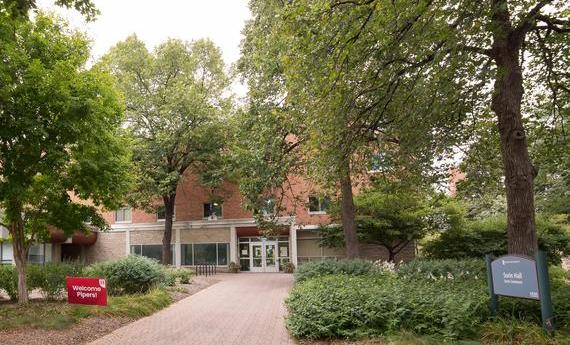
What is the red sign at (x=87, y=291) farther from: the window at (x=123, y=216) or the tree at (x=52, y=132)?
the window at (x=123, y=216)

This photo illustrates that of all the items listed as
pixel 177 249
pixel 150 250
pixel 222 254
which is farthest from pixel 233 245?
pixel 150 250

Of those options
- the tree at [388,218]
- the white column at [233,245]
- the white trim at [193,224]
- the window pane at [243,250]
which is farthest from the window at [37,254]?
the tree at [388,218]

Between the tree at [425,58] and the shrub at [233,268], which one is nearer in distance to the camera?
the tree at [425,58]

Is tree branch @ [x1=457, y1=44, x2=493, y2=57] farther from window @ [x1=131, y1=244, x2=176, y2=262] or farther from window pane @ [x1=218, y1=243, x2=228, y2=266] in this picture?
window @ [x1=131, y1=244, x2=176, y2=262]

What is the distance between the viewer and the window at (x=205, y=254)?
34844 mm

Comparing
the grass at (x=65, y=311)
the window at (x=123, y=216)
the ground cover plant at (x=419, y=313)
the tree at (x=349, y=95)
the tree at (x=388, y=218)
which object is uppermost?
the tree at (x=349, y=95)

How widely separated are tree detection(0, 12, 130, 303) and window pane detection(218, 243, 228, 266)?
824 inches

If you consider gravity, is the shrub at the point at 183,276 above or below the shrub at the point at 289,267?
above

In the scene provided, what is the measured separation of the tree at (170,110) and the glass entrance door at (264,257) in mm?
6301

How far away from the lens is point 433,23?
9.23 m

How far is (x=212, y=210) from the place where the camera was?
118 ft

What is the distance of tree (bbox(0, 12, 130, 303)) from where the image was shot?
35.4ft

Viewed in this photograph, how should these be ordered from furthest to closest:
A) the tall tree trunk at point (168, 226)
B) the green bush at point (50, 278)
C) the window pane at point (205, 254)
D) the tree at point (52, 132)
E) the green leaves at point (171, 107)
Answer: the window pane at point (205, 254) → the tall tree trunk at point (168, 226) → the green leaves at point (171, 107) → the green bush at point (50, 278) → the tree at point (52, 132)

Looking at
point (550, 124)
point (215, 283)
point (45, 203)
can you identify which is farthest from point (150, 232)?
point (550, 124)
